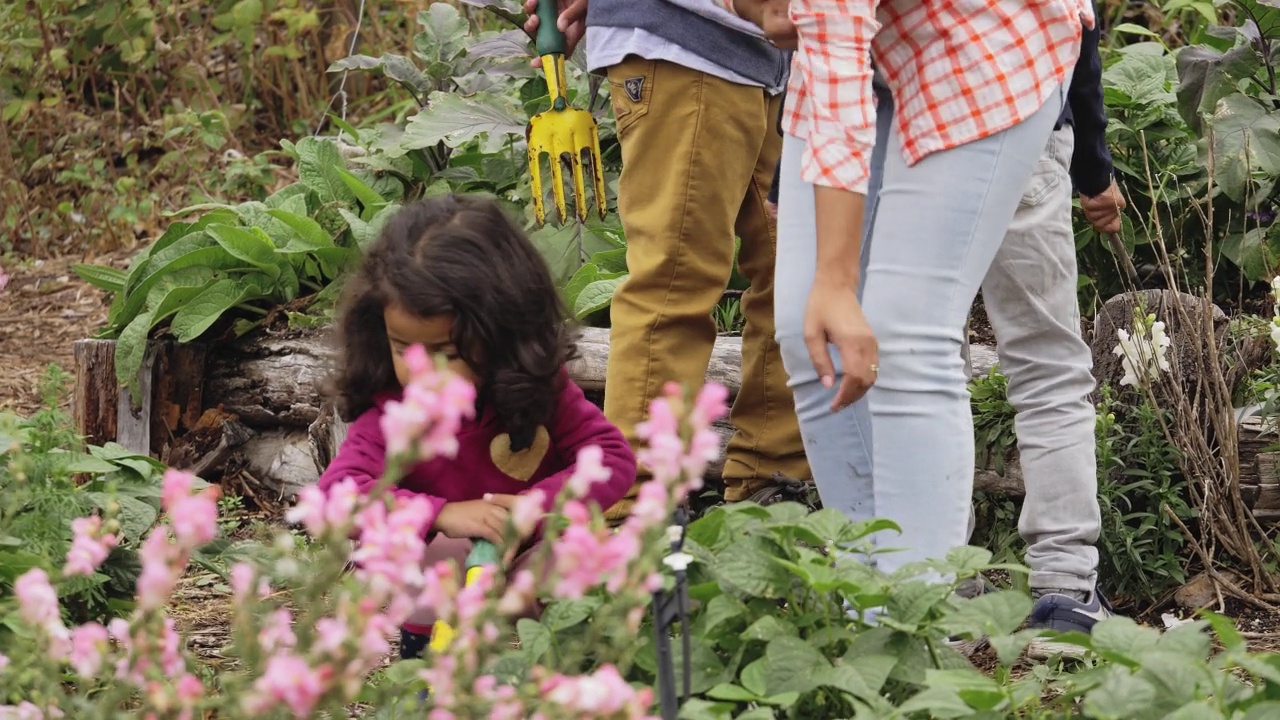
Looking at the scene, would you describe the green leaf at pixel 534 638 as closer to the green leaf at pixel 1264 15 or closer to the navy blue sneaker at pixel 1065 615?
the navy blue sneaker at pixel 1065 615

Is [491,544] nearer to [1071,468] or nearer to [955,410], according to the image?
[955,410]

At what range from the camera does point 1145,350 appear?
10.2 ft

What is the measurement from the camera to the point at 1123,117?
4.08 meters

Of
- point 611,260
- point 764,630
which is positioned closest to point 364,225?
point 611,260

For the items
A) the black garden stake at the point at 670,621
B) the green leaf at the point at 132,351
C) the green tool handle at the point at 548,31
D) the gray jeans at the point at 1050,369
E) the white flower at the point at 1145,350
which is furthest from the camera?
the green leaf at the point at 132,351

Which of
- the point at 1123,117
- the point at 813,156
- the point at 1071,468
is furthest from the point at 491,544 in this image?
the point at 1123,117

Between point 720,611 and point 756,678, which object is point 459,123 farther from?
point 756,678

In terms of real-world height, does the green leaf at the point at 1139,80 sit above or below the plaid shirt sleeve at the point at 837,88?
below

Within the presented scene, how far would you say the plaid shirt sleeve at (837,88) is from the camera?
2.08m

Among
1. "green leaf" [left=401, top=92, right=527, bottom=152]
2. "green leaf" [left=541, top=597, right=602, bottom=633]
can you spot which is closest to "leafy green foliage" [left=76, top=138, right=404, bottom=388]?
"green leaf" [left=401, top=92, right=527, bottom=152]

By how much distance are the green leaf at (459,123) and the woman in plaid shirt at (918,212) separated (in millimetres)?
2084

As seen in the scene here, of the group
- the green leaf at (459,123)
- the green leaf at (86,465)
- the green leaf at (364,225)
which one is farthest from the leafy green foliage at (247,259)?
the green leaf at (86,465)

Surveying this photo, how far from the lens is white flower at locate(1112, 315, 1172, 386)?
3.00m

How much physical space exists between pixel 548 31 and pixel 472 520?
4.18ft
